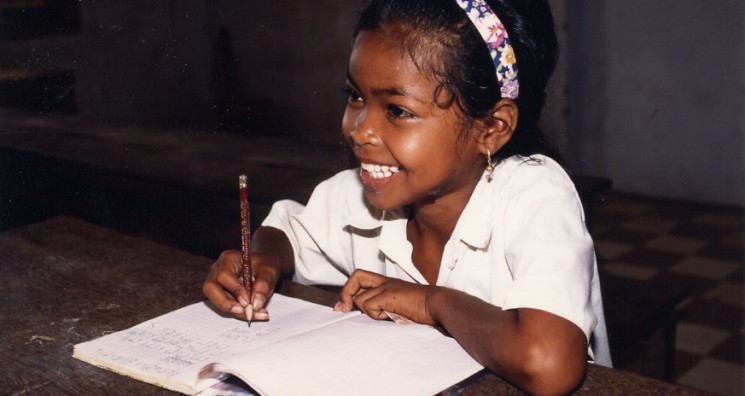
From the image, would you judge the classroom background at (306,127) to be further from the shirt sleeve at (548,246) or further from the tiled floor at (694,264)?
the shirt sleeve at (548,246)

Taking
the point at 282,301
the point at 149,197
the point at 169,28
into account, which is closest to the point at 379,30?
the point at 282,301

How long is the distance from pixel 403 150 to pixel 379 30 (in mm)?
206

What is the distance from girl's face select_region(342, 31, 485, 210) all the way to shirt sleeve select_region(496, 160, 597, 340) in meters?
0.13

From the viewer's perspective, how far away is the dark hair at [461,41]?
1.30m

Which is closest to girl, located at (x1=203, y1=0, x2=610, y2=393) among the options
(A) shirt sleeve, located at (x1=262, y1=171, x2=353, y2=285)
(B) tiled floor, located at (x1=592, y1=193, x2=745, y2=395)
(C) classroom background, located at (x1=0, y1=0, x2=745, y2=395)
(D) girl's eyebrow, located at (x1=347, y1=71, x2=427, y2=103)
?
(D) girl's eyebrow, located at (x1=347, y1=71, x2=427, y2=103)

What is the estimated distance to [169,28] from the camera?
516 cm

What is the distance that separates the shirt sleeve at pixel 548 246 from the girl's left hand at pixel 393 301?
13 centimetres

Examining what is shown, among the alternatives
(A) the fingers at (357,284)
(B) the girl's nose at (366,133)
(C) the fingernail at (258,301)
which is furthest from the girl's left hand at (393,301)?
(B) the girl's nose at (366,133)

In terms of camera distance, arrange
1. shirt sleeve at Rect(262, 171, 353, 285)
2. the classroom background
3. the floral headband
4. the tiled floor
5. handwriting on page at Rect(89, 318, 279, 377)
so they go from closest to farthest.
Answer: handwriting on page at Rect(89, 318, 279, 377) < the floral headband < shirt sleeve at Rect(262, 171, 353, 285) < the classroom background < the tiled floor

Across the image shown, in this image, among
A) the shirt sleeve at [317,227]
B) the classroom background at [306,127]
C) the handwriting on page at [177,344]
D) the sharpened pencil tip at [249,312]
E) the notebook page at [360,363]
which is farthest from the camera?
the classroom background at [306,127]

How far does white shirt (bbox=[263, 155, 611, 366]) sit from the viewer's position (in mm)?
1130

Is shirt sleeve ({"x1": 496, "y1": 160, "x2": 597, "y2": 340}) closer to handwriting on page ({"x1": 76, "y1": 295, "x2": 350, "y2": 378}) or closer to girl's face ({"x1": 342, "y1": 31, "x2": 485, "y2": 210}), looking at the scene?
girl's face ({"x1": 342, "y1": 31, "x2": 485, "y2": 210})

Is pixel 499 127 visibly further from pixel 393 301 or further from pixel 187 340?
pixel 187 340

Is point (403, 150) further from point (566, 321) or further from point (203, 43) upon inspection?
point (203, 43)
